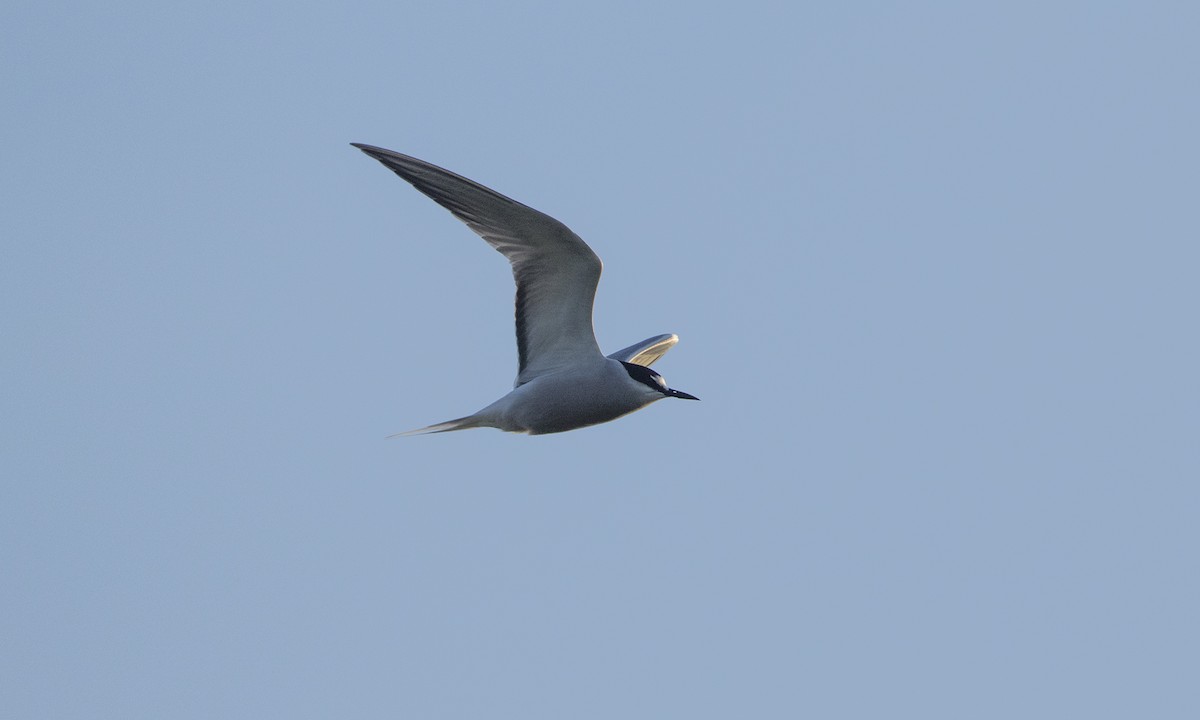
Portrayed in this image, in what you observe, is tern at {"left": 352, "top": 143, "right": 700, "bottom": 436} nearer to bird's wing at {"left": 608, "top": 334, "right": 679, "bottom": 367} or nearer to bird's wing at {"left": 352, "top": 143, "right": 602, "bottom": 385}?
bird's wing at {"left": 352, "top": 143, "right": 602, "bottom": 385}

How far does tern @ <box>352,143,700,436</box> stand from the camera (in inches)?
504

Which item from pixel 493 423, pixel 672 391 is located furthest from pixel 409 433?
pixel 672 391

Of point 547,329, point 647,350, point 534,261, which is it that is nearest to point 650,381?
point 547,329

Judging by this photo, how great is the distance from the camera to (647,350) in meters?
16.4

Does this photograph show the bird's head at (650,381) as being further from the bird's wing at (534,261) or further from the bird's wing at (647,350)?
the bird's wing at (647,350)

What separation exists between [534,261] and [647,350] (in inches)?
139

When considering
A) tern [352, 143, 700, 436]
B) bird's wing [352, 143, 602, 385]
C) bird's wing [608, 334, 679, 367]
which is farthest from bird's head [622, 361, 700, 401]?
bird's wing [608, 334, 679, 367]

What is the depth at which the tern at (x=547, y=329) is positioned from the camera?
504 inches

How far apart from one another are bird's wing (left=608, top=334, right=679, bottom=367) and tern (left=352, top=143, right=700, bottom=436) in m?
2.31

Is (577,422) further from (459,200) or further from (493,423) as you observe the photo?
(459,200)

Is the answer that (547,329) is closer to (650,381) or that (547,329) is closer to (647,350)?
(650,381)

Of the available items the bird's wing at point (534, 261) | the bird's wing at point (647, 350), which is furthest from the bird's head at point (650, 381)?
the bird's wing at point (647, 350)

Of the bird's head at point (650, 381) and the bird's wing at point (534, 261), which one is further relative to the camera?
the bird's head at point (650, 381)

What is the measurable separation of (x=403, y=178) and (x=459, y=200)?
2.03 feet
